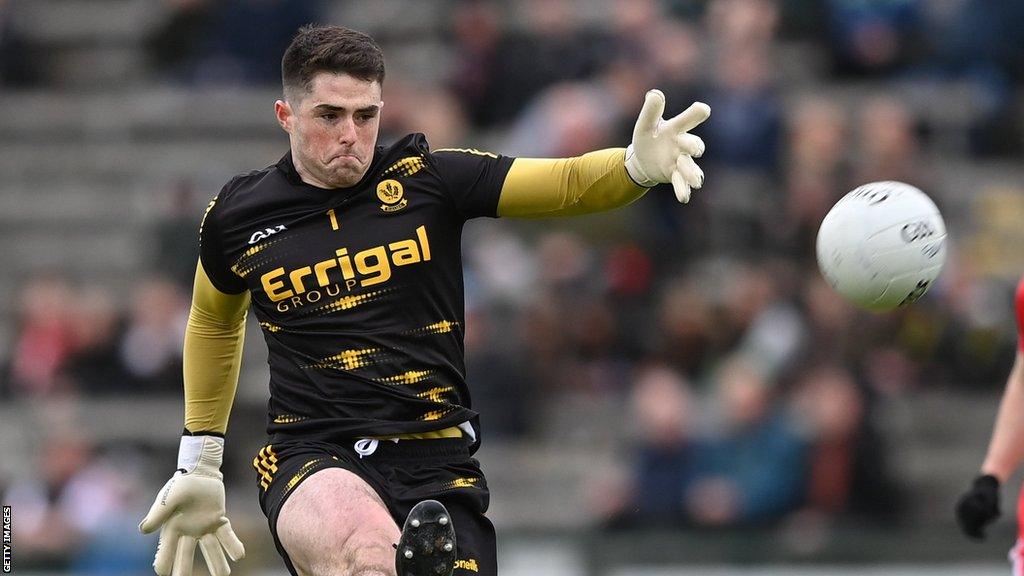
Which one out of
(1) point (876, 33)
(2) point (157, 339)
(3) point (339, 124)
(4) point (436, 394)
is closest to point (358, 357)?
(4) point (436, 394)

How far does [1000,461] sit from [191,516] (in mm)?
3394

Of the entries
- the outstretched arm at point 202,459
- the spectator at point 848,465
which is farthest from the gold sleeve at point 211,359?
the spectator at point 848,465

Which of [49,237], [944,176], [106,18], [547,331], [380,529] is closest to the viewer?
[380,529]

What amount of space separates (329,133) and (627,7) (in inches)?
354

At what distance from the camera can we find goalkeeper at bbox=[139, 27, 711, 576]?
6539mm

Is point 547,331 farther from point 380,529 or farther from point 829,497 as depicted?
point 380,529

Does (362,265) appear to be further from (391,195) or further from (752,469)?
(752,469)

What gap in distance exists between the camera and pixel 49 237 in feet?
54.4

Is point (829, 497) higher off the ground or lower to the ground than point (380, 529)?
lower

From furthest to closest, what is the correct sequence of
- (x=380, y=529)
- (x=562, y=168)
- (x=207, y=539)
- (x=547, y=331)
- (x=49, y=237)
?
(x=49, y=237), (x=547, y=331), (x=207, y=539), (x=562, y=168), (x=380, y=529)

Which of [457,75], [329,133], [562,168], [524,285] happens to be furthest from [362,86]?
[457,75]

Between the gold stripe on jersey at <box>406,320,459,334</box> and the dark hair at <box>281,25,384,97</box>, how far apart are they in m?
0.92

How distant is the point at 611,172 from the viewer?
6.57m

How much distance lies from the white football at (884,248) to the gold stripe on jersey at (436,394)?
5.15 ft
